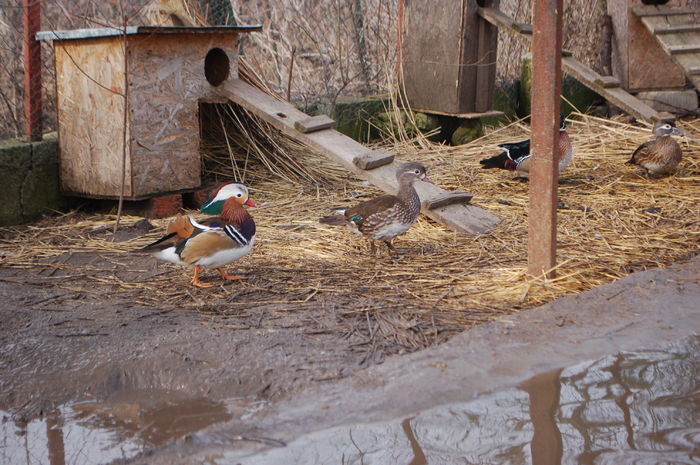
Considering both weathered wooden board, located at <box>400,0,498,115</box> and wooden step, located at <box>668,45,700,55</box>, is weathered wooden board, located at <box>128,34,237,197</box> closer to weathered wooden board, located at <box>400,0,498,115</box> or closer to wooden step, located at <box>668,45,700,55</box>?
weathered wooden board, located at <box>400,0,498,115</box>

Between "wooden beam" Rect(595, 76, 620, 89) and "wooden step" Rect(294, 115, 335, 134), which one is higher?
"wooden beam" Rect(595, 76, 620, 89)

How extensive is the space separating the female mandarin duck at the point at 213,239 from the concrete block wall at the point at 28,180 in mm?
2034

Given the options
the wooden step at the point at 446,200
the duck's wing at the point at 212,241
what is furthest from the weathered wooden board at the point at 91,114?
the wooden step at the point at 446,200

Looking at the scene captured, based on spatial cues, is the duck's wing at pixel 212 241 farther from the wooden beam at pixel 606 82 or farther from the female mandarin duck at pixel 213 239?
the wooden beam at pixel 606 82

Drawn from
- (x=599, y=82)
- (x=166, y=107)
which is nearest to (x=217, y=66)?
(x=166, y=107)

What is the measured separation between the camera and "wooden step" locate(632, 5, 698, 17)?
30.9 ft

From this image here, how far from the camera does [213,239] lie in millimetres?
4531

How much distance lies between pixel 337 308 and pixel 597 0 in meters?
7.42

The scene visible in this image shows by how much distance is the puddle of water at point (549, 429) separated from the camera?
2.94 meters

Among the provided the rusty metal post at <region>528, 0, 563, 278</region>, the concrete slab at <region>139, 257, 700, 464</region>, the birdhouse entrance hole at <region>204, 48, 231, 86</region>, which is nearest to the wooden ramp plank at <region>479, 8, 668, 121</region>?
the birdhouse entrance hole at <region>204, 48, 231, 86</region>

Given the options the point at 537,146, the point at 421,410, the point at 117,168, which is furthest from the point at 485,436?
the point at 117,168

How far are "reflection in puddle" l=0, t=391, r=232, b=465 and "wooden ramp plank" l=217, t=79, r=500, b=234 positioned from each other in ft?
9.23

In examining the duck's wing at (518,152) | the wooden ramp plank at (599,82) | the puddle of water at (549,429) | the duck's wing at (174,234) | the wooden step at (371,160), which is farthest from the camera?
the wooden ramp plank at (599,82)

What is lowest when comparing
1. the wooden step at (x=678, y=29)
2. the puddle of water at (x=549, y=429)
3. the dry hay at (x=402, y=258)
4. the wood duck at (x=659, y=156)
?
the puddle of water at (x=549, y=429)
